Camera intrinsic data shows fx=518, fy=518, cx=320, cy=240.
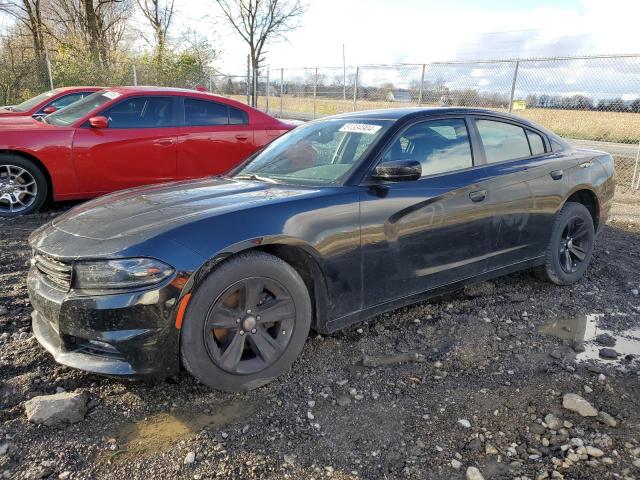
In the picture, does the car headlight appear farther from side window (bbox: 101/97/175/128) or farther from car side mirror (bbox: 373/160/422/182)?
side window (bbox: 101/97/175/128)

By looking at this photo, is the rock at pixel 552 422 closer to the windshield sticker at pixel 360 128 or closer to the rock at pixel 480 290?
the rock at pixel 480 290

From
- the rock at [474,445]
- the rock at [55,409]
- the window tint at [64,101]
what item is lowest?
the rock at [474,445]

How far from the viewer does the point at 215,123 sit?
6.98 meters

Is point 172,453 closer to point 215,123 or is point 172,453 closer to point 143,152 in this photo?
point 143,152

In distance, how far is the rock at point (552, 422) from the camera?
2568mm

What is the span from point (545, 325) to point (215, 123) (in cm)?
491

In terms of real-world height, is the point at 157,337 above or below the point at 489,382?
above

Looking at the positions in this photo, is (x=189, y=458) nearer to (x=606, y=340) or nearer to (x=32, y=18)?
(x=606, y=340)

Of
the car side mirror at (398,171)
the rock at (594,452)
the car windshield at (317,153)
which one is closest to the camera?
the rock at (594,452)

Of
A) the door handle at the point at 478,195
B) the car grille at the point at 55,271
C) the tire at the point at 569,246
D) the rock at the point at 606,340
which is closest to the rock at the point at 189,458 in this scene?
the car grille at the point at 55,271

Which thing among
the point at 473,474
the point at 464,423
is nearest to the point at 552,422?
the point at 464,423

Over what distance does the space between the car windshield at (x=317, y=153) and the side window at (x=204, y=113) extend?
3.12 meters

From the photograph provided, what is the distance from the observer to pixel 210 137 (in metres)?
6.86

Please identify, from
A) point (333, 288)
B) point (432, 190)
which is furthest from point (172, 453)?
point (432, 190)
